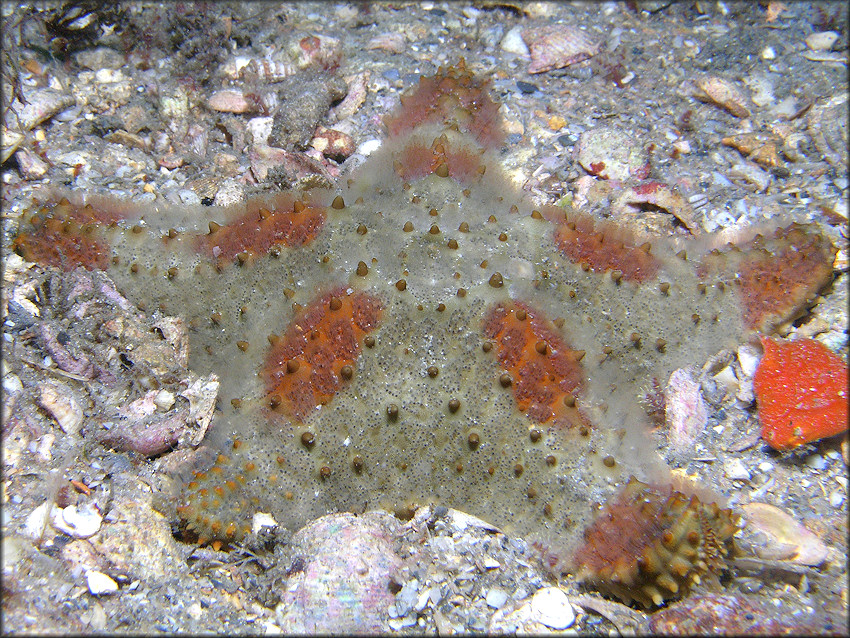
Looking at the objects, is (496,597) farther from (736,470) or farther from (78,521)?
(78,521)

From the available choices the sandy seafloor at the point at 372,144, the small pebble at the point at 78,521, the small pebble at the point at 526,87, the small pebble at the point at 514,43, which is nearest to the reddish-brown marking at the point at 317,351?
the sandy seafloor at the point at 372,144

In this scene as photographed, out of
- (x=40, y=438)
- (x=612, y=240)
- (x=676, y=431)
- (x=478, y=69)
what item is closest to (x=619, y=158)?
(x=612, y=240)

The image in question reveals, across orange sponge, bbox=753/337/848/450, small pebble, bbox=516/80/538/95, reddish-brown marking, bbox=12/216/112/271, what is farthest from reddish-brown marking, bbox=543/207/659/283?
→ reddish-brown marking, bbox=12/216/112/271

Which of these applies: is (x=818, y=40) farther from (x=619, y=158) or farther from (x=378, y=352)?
(x=378, y=352)

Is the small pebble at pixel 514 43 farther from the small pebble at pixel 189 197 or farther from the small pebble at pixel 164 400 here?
the small pebble at pixel 164 400

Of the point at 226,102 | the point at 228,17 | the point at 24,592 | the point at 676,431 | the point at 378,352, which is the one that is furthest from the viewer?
the point at 228,17

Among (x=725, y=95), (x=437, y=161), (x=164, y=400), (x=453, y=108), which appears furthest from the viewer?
(x=725, y=95)

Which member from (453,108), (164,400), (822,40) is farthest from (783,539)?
(822,40)
